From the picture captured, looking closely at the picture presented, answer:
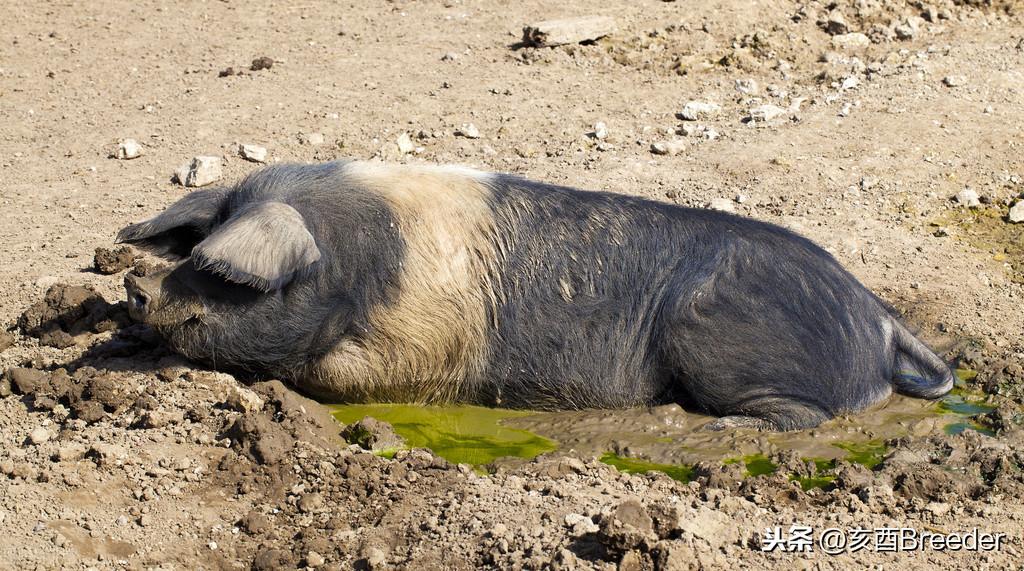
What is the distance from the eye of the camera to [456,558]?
4.04 meters

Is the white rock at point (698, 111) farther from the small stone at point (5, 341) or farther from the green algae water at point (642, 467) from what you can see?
the small stone at point (5, 341)

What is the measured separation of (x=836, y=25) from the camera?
1101 cm

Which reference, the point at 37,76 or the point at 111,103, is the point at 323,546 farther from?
the point at 37,76

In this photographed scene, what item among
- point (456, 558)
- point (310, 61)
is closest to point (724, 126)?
point (310, 61)

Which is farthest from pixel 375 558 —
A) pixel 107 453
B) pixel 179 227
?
pixel 179 227

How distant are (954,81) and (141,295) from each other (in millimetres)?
7614

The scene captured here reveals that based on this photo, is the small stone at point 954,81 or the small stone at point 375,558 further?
the small stone at point 954,81

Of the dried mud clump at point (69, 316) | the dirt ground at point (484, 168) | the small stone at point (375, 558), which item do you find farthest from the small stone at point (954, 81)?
the small stone at point (375, 558)

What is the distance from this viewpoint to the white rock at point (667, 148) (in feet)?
29.3

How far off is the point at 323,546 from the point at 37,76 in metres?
8.11

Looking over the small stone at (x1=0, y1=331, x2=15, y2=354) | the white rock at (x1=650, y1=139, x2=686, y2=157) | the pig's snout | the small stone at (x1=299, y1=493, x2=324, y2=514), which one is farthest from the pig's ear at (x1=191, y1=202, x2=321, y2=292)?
the white rock at (x1=650, y1=139, x2=686, y2=157)

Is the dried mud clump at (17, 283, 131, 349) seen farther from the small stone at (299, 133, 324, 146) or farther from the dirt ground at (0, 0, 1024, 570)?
the small stone at (299, 133, 324, 146)

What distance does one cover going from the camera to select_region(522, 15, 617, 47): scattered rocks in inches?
431

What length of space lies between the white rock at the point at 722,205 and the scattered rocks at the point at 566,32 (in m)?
3.50
